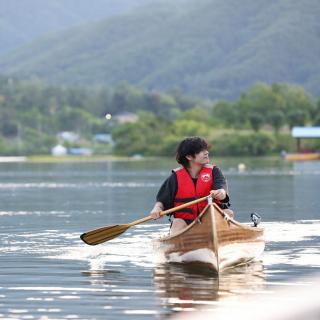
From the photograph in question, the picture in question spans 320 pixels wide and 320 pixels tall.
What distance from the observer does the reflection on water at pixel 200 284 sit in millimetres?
15117

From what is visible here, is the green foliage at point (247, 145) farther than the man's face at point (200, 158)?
Yes

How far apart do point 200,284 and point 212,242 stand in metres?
1.01

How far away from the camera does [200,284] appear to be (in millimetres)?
16797

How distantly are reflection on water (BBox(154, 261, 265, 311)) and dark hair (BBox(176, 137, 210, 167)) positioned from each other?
1616 mm

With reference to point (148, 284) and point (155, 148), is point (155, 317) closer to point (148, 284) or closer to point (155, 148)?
point (148, 284)

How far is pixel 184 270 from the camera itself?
1852 cm

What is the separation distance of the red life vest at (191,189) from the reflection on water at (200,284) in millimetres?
823

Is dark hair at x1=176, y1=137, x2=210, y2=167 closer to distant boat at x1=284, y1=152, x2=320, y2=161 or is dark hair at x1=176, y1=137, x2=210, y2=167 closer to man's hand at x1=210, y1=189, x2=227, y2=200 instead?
man's hand at x1=210, y1=189, x2=227, y2=200

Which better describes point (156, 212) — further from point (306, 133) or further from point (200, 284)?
point (306, 133)

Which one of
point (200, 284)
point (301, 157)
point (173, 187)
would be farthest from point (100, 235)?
point (301, 157)

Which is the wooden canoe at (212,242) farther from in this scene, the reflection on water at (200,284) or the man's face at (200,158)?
the man's face at (200,158)

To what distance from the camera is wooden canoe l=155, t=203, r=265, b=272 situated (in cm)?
1762

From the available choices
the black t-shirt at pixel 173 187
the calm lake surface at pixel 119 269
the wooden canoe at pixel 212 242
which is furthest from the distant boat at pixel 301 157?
the black t-shirt at pixel 173 187

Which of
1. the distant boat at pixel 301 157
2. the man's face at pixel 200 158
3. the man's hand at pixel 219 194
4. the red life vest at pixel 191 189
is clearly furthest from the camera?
the distant boat at pixel 301 157
